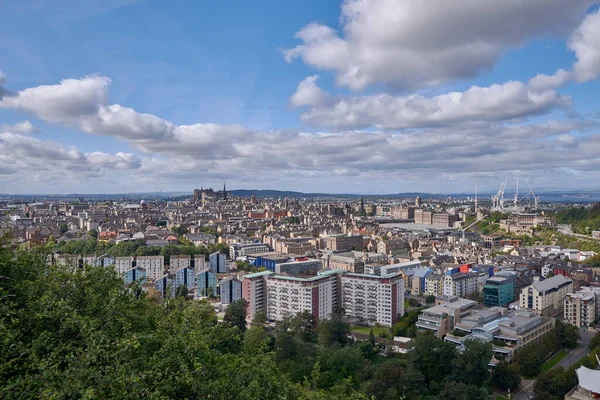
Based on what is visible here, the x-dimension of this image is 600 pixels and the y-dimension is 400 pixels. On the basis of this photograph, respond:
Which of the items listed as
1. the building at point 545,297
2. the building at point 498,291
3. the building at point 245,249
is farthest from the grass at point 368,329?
the building at point 245,249

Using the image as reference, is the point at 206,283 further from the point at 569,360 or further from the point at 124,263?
the point at 569,360

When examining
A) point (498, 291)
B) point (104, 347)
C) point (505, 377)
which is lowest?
point (505, 377)

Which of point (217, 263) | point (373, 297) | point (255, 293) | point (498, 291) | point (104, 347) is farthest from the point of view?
point (217, 263)

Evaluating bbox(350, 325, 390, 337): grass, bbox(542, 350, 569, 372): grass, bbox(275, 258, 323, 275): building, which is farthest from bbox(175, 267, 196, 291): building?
bbox(542, 350, 569, 372): grass

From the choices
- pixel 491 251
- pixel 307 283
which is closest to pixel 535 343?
pixel 307 283

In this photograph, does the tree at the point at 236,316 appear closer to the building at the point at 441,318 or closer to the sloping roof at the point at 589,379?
the building at the point at 441,318

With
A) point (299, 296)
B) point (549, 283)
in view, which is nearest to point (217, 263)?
point (299, 296)
